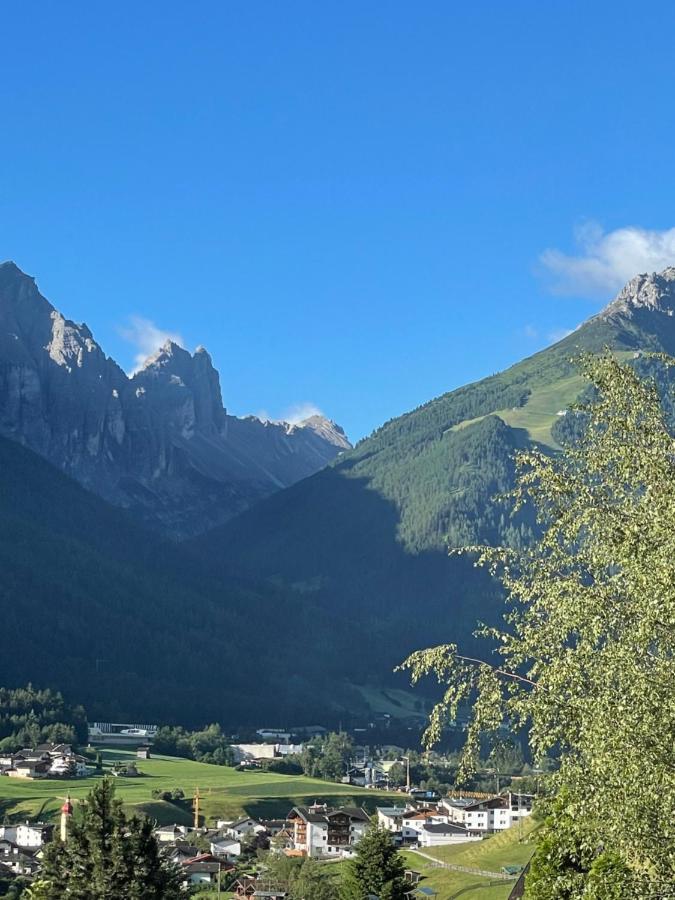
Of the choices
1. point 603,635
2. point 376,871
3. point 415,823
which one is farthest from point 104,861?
point 415,823

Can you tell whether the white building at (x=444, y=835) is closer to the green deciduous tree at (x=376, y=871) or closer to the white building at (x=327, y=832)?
the white building at (x=327, y=832)

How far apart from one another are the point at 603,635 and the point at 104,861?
3493 cm

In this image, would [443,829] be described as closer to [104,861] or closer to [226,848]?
[226,848]

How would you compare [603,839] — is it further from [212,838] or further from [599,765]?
[212,838]

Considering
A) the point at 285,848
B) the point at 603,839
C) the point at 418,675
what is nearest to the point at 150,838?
the point at 418,675

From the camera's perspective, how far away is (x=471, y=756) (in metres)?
33.8

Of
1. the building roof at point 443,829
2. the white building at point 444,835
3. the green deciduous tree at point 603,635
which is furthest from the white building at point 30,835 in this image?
the green deciduous tree at point 603,635

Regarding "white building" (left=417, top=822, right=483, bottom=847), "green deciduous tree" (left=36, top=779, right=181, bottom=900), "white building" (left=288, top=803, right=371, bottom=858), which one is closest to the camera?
"green deciduous tree" (left=36, top=779, right=181, bottom=900)

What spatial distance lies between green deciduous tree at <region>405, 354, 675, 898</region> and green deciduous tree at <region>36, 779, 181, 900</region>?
98.5ft

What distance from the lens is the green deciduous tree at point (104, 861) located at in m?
60.2

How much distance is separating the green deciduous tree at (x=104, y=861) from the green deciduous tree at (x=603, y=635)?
30032 millimetres

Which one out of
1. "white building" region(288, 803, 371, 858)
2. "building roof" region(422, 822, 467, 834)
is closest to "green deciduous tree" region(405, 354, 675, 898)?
"white building" region(288, 803, 371, 858)

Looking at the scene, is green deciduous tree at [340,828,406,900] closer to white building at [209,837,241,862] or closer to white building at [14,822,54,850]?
white building at [209,837,241,862]

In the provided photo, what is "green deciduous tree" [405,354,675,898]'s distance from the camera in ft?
96.3
